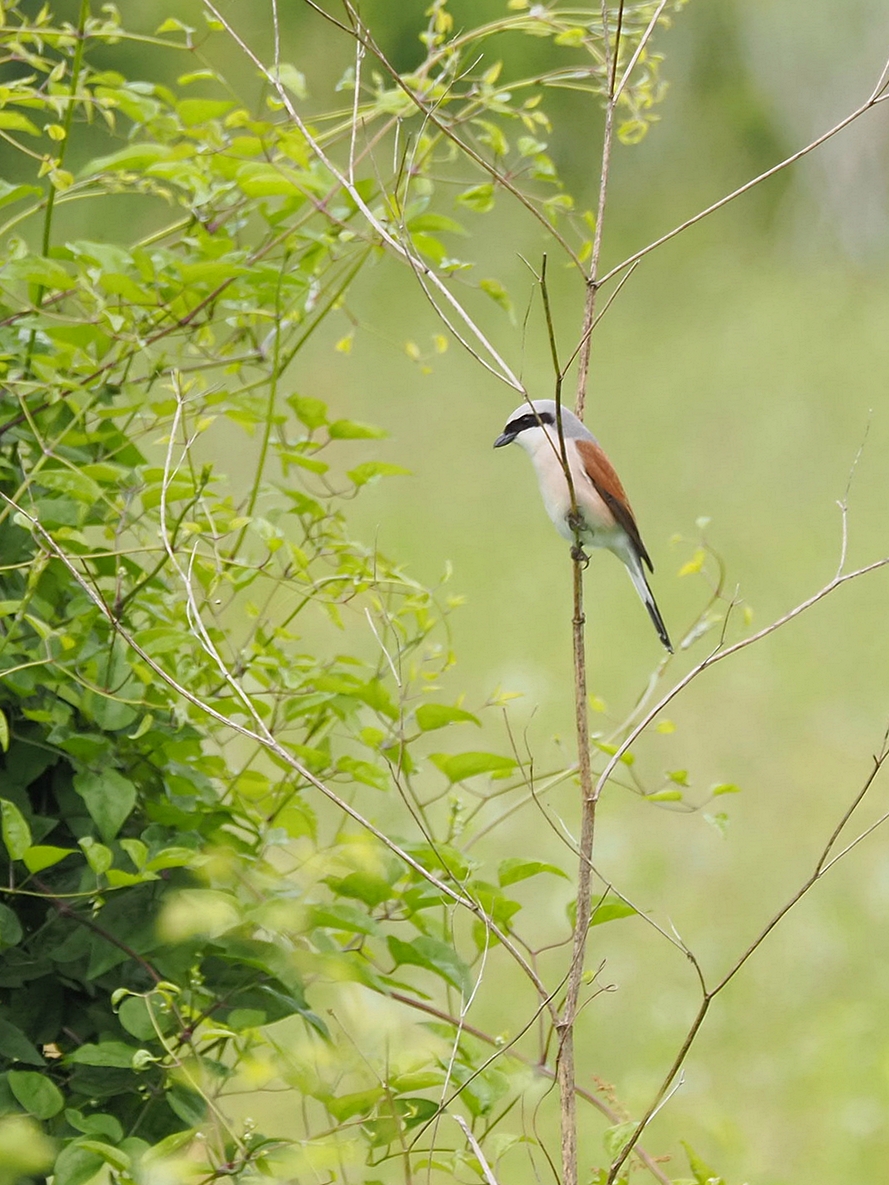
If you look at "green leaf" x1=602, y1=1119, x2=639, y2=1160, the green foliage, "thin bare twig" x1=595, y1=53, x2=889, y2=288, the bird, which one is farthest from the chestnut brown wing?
"green leaf" x1=602, y1=1119, x2=639, y2=1160

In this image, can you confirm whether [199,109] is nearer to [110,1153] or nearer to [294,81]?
[294,81]

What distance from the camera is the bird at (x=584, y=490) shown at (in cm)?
227

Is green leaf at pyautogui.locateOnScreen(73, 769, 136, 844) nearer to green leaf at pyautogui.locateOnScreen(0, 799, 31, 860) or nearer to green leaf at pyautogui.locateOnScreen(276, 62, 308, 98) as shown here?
green leaf at pyautogui.locateOnScreen(0, 799, 31, 860)

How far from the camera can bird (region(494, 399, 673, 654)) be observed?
227 cm

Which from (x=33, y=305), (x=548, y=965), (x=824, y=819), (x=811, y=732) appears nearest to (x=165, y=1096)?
(x=33, y=305)

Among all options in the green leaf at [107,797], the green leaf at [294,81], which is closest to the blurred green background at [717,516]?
the green leaf at [294,81]

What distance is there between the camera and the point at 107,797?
163cm

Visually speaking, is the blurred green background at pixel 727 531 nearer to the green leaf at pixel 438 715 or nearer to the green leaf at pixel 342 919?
the green leaf at pixel 342 919

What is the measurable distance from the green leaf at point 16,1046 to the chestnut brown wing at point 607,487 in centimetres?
114

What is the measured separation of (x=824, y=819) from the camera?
4930 mm

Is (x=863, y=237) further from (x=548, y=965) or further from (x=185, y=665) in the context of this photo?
(x=185, y=665)

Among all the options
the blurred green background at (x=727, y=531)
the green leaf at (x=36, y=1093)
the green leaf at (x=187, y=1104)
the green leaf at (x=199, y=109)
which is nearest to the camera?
the green leaf at (x=36, y=1093)

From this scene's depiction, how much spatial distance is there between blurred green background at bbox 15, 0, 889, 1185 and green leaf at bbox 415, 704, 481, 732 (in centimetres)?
49

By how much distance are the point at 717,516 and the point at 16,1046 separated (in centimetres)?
561
